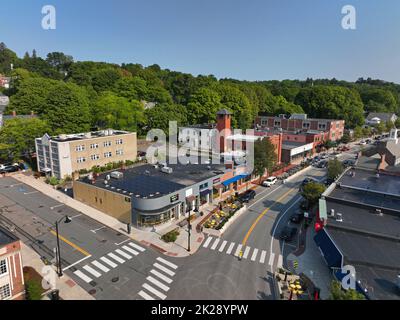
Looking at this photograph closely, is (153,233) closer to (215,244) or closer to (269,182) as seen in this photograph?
(215,244)

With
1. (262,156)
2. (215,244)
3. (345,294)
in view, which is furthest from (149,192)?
(262,156)

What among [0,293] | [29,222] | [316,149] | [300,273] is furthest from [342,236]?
[316,149]

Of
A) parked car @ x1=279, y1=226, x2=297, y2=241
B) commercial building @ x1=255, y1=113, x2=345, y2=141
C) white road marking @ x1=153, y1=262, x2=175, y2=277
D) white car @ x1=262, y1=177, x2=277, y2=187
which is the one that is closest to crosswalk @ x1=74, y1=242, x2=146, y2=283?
white road marking @ x1=153, y1=262, x2=175, y2=277

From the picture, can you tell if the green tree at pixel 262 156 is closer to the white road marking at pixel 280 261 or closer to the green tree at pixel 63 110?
Result: the white road marking at pixel 280 261

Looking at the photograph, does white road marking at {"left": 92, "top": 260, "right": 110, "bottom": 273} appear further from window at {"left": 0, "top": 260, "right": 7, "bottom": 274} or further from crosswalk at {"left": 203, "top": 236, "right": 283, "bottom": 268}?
crosswalk at {"left": 203, "top": 236, "right": 283, "bottom": 268}

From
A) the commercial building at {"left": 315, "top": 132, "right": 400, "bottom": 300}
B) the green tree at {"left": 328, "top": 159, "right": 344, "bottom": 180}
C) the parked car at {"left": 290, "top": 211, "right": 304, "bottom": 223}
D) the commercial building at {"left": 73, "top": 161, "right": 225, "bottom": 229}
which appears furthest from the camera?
the green tree at {"left": 328, "top": 159, "right": 344, "bottom": 180}

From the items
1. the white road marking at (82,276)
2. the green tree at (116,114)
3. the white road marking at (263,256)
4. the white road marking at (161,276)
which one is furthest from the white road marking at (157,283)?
the green tree at (116,114)
